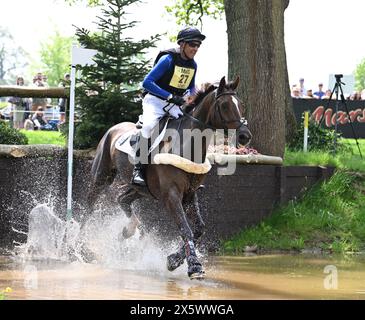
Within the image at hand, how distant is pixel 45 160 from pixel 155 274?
337 centimetres

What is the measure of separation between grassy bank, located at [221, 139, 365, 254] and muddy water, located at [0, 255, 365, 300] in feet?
4.98

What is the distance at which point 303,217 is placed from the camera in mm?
14258

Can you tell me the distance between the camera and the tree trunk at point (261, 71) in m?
15.0

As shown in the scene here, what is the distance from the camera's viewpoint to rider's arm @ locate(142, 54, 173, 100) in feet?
34.0

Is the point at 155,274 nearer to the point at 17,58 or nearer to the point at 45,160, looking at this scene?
the point at 45,160

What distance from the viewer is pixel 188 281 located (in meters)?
9.58

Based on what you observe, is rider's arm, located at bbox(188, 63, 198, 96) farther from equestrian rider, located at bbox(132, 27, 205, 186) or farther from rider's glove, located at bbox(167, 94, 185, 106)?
rider's glove, located at bbox(167, 94, 185, 106)

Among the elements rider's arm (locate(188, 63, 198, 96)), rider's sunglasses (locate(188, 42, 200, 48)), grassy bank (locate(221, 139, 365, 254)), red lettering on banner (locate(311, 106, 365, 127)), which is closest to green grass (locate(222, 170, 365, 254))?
grassy bank (locate(221, 139, 365, 254))

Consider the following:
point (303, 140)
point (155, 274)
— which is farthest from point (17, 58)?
point (155, 274)

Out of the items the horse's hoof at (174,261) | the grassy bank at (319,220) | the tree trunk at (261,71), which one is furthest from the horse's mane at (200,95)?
the tree trunk at (261,71)

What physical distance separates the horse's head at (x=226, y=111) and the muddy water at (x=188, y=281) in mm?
1659

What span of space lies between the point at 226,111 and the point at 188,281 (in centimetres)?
202

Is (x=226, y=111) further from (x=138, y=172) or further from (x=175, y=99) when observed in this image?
(x=138, y=172)

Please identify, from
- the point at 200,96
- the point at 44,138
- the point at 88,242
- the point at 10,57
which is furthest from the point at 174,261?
the point at 10,57
